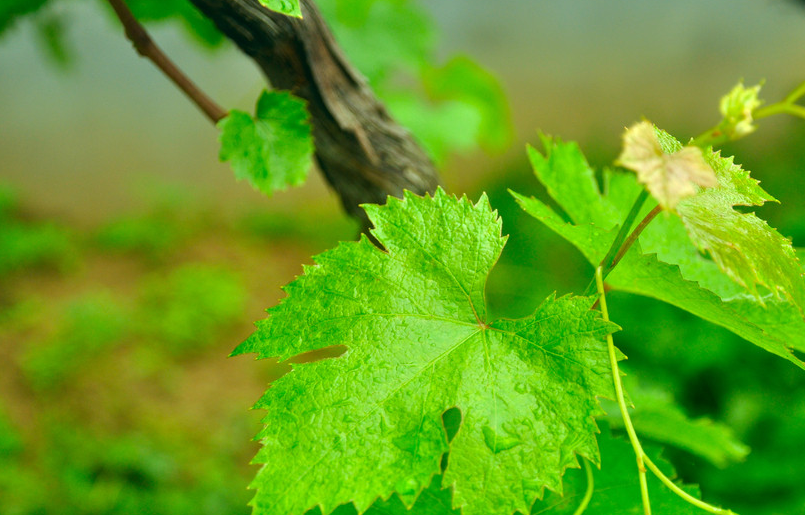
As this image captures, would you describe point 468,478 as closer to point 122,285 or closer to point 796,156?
point 122,285

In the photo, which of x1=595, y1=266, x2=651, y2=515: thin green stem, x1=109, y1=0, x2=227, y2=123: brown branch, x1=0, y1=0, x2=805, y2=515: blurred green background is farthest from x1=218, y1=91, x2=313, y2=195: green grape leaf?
x1=0, y1=0, x2=805, y2=515: blurred green background

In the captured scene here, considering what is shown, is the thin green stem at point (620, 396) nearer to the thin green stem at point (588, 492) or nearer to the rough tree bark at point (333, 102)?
the thin green stem at point (588, 492)

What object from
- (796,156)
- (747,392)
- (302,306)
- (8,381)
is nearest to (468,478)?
(302,306)

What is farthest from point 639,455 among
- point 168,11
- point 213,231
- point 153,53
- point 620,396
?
point 213,231

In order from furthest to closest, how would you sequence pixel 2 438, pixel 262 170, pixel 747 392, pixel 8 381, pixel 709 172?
pixel 8 381, pixel 2 438, pixel 747 392, pixel 262 170, pixel 709 172

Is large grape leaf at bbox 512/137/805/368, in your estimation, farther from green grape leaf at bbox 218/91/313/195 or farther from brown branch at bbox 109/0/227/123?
brown branch at bbox 109/0/227/123
